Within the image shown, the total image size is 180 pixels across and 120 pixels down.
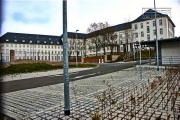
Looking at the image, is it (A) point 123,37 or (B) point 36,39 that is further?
(B) point 36,39

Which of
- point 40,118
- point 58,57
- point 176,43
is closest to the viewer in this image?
point 40,118

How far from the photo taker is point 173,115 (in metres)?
4.12

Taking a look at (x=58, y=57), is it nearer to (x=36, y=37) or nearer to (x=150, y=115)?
(x=150, y=115)

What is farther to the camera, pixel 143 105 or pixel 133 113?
pixel 143 105

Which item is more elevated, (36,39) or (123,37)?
(36,39)

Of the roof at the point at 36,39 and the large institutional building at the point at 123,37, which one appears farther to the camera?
the roof at the point at 36,39

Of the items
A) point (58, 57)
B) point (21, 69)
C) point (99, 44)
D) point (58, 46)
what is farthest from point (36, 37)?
point (21, 69)

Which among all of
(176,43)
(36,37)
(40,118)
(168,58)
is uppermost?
(36,37)

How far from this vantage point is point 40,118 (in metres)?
4.39

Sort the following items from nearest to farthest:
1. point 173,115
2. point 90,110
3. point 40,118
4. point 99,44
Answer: point 173,115, point 40,118, point 90,110, point 99,44

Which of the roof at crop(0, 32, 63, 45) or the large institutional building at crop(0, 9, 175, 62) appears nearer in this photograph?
the large institutional building at crop(0, 9, 175, 62)

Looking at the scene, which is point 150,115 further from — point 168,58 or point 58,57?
point 58,57

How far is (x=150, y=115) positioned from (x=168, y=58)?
20595 mm

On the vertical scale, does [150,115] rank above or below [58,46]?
below
